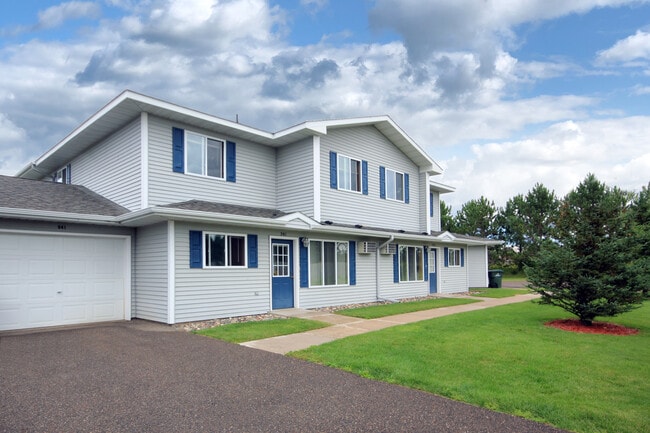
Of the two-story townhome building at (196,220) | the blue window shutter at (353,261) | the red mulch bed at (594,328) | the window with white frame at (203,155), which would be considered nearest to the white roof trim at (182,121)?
the two-story townhome building at (196,220)

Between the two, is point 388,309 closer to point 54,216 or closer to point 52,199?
point 54,216

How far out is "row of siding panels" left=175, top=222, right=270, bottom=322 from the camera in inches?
413

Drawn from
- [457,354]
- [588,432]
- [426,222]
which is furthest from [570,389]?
[426,222]

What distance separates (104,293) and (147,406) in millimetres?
7344

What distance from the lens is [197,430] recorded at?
13.3 feet

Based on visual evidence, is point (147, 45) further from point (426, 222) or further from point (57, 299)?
point (426, 222)

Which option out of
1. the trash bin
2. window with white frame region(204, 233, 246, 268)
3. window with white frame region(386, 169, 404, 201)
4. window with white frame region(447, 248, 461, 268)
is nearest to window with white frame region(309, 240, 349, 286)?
window with white frame region(204, 233, 246, 268)

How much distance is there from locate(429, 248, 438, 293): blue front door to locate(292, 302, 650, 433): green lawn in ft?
31.7

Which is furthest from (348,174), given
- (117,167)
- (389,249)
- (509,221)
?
(509,221)

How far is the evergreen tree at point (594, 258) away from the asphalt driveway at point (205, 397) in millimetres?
6649

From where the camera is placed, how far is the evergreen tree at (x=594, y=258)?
9547mm

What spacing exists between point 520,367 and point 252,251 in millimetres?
7795

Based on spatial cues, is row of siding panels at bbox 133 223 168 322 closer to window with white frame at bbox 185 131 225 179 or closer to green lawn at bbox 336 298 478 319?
window with white frame at bbox 185 131 225 179

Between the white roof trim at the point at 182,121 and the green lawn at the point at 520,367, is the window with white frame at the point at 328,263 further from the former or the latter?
the green lawn at the point at 520,367
